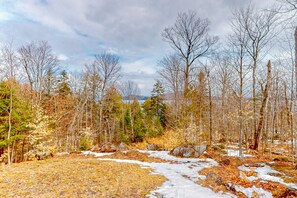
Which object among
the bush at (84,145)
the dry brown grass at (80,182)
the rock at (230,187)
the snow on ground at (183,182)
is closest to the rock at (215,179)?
the rock at (230,187)

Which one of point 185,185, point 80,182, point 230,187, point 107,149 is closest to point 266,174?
point 230,187

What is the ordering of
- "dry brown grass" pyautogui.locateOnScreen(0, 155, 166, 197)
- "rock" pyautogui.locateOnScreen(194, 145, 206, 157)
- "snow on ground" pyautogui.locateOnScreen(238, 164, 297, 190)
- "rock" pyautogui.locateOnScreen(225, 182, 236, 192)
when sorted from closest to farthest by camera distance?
"dry brown grass" pyautogui.locateOnScreen(0, 155, 166, 197)
"rock" pyautogui.locateOnScreen(225, 182, 236, 192)
"snow on ground" pyautogui.locateOnScreen(238, 164, 297, 190)
"rock" pyautogui.locateOnScreen(194, 145, 206, 157)

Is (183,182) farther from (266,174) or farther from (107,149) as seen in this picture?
(107,149)

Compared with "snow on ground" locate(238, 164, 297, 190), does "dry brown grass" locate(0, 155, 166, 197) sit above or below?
above

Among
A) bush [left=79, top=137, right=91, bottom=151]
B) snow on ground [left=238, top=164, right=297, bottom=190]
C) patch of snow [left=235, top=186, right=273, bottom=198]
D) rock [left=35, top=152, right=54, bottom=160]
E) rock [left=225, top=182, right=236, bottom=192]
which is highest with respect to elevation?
rock [left=225, top=182, right=236, bottom=192]

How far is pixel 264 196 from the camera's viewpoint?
5.68 meters

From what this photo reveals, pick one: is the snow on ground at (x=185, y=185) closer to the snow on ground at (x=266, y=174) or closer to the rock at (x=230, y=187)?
the snow on ground at (x=266, y=174)

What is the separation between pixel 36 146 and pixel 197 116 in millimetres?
11090

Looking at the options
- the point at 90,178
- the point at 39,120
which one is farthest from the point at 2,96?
the point at 90,178

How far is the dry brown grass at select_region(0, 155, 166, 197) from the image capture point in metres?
5.45

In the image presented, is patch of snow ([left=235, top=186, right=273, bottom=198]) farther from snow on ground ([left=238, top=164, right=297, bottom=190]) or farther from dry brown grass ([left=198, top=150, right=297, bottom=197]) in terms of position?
snow on ground ([left=238, top=164, right=297, bottom=190])

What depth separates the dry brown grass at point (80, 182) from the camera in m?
5.45

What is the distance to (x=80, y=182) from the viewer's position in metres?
6.48

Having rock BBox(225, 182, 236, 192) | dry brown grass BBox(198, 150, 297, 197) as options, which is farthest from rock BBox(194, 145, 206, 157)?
rock BBox(225, 182, 236, 192)
